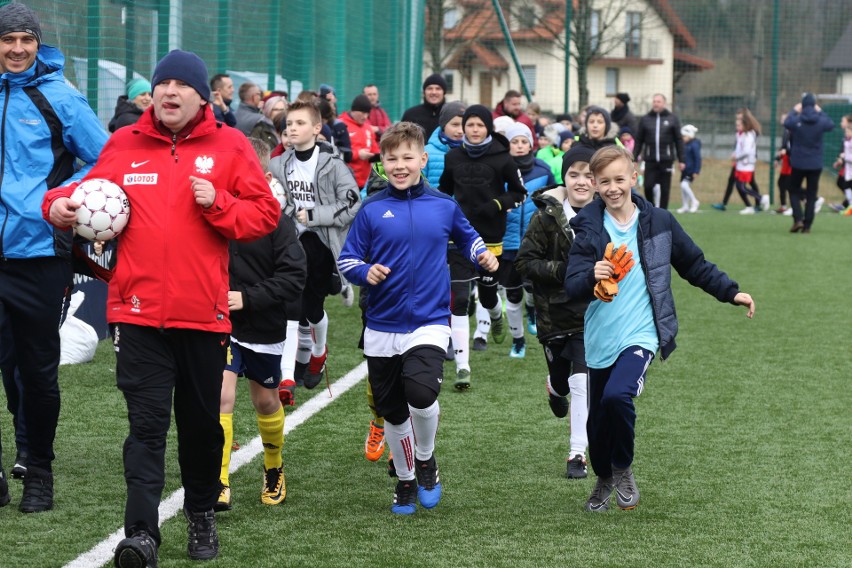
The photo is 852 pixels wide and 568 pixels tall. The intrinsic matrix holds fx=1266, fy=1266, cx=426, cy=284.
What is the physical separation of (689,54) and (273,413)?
2904cm

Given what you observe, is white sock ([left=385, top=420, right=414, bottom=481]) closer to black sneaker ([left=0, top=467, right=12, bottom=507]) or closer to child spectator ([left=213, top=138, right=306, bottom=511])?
child spectator ([left=213, top=138, right=306, bottom=511])

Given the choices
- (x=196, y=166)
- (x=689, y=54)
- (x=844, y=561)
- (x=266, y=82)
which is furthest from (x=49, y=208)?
(x=689, y=54)

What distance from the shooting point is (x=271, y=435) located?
5949mm

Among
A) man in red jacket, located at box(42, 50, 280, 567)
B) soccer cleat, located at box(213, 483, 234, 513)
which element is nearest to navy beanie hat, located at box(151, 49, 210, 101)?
man in red jacket, located at box(42, 50, 280, 567)

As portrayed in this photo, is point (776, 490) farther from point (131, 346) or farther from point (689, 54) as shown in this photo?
point (689, 54)

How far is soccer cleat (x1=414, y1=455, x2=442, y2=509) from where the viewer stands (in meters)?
5.84

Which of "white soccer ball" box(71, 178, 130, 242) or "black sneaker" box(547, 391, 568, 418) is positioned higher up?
"white soccer ball" box(71, 178, 130, 242)

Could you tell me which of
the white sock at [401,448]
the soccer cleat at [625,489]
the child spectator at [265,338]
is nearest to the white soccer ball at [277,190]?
the child spectator at [265,338]

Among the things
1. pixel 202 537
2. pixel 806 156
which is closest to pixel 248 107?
pixel 202 537

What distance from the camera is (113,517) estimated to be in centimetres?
559

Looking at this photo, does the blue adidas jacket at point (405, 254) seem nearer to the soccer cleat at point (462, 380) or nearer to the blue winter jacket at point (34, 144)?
the blue winter jacket at point (34, 144)

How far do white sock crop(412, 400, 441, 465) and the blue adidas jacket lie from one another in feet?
1.23

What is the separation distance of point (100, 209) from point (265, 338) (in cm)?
142

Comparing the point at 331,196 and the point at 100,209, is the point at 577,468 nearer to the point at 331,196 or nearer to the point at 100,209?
the point at 331,196
